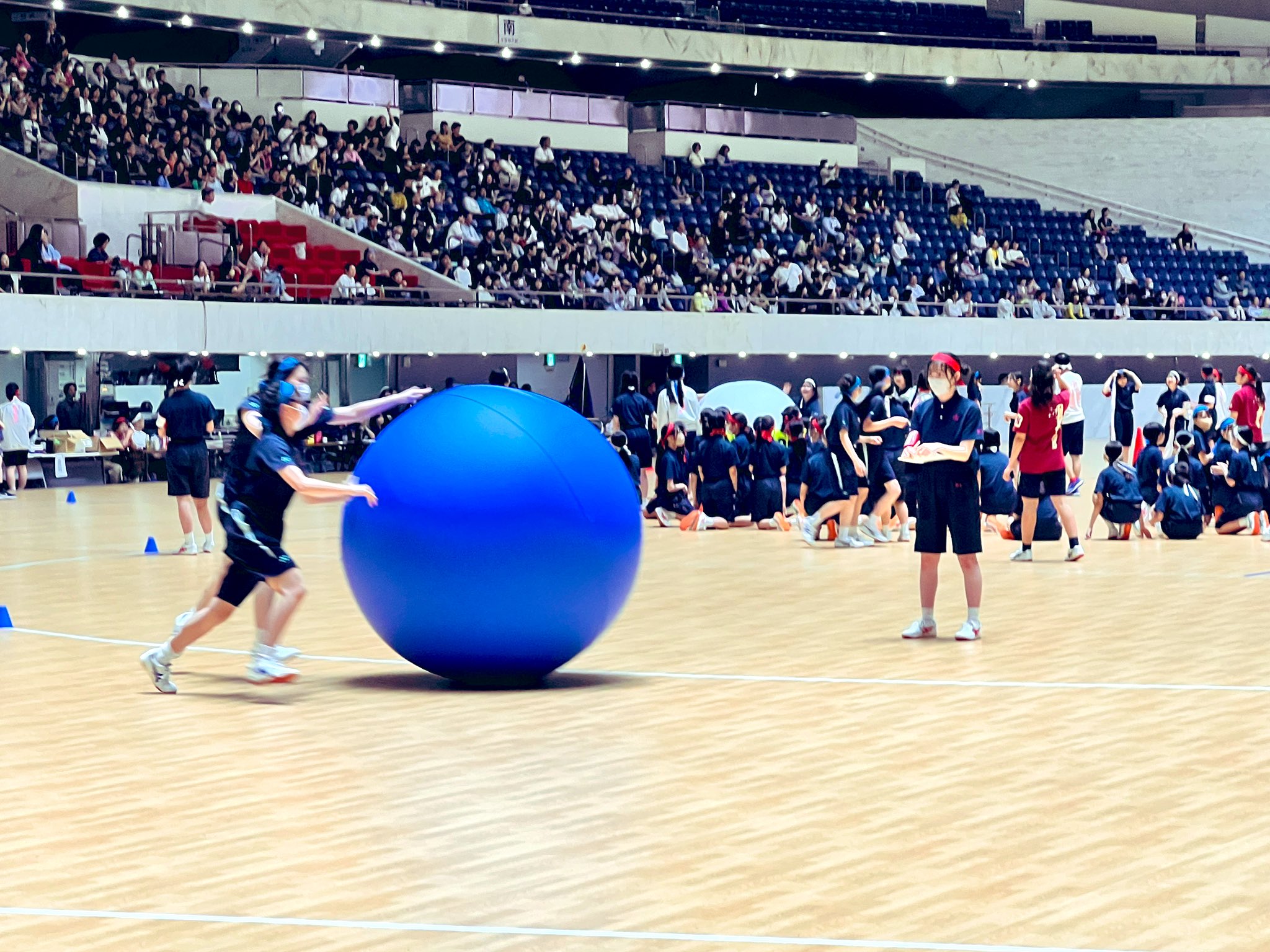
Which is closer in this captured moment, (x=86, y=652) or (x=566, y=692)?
(x=566, y=692)

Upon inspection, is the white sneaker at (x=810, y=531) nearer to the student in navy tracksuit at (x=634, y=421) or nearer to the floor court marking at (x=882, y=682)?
the student in navy tracksuit at (x=634, y=421)

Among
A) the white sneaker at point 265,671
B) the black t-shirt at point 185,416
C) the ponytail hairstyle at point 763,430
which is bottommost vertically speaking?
the white sneaker at point 265,671

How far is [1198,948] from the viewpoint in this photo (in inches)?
183

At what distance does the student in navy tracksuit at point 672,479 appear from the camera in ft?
65.6

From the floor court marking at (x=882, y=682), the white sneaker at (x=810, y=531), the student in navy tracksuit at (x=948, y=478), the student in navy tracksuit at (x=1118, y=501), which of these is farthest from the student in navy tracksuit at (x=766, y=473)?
the floor court marking at (x=882, y=682)

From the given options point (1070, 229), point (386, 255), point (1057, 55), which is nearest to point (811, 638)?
point (386, 255)

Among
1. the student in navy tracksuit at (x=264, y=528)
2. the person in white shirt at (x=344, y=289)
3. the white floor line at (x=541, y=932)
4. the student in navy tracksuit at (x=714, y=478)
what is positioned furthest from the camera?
the person in white shirt at (x=344, y=289)

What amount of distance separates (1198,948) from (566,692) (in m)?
4.67

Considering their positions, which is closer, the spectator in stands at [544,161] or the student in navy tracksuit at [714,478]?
the student in navy tracksuit at [714,478]

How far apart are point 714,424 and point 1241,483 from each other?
5376 millimetres

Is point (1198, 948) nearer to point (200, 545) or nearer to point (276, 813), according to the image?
point (276, 813)

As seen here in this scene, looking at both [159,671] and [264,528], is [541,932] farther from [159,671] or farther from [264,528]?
[159,671]

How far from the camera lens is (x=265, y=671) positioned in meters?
9.16

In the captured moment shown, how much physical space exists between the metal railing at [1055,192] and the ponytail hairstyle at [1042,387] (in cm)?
3007
